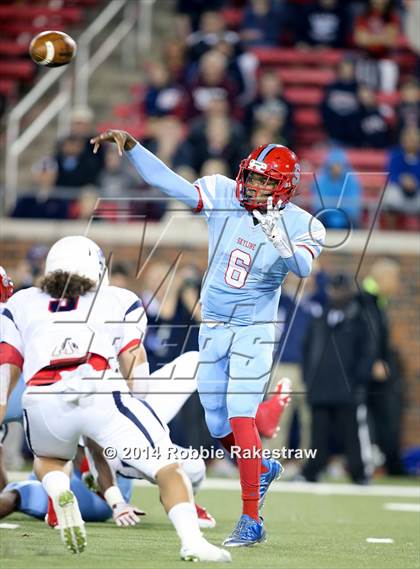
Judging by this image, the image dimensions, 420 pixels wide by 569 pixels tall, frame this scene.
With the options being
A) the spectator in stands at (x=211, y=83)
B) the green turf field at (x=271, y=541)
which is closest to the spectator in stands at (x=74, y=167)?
the spectator in stands at (x=211, y=83)

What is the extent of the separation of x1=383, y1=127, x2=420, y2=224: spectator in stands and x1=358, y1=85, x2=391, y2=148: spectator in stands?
30.3 inches

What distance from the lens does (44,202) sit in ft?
42.1

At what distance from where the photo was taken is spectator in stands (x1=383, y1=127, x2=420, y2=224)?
1262cm

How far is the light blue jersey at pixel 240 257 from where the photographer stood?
6480mm

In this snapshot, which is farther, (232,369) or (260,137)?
(260,137)

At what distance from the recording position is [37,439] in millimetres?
5844

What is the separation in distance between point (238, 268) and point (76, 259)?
36.0 inches

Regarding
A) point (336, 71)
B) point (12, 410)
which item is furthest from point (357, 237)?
point (12, 410)

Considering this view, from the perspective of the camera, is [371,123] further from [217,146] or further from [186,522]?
[186,522]

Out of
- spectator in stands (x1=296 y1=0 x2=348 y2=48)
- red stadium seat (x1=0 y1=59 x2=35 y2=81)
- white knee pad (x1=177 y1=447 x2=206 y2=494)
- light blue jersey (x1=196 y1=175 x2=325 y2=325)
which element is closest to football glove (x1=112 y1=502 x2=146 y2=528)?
white knee pad (x1=177 y1=447 x2=206 y2=494)

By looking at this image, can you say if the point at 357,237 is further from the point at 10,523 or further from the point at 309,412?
the point at 10,523

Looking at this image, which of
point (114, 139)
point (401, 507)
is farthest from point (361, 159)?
point (114, 139)

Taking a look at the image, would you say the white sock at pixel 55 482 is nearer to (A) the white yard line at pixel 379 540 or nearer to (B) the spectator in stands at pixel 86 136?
(A) the white yard line at pixel 379 540

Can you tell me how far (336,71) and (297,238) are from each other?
8.60 meters
